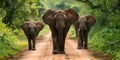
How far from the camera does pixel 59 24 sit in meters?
18.6

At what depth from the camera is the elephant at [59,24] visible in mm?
18641

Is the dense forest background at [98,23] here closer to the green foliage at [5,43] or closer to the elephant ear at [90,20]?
the green foliage at [5,43]

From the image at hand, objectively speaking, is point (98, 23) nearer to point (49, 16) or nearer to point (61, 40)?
point (49, 16)

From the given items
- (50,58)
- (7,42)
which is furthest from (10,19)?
(50,58)

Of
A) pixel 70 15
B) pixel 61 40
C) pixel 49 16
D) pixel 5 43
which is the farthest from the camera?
pixel 70 15

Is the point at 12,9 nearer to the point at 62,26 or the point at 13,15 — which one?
the point at 13,15

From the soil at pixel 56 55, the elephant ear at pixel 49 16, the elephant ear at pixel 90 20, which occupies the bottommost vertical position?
the soil at pixel 56 55

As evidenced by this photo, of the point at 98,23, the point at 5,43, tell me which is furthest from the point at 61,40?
the point at 98,23

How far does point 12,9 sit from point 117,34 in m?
8.27

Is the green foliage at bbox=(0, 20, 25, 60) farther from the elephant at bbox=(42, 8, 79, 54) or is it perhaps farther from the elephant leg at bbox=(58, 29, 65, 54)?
the elephant leg at bbox=(58, 29, 65, 54)

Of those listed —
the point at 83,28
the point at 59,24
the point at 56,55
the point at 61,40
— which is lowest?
the point at 56,55

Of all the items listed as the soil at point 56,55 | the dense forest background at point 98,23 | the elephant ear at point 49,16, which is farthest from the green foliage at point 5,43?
the elephant ear at point 49,16

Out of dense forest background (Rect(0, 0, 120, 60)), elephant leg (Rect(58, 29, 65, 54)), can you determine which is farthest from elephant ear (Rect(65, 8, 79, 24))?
dense forest background (Rect(0, 0, 120, 60))

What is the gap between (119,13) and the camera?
21.8 m
